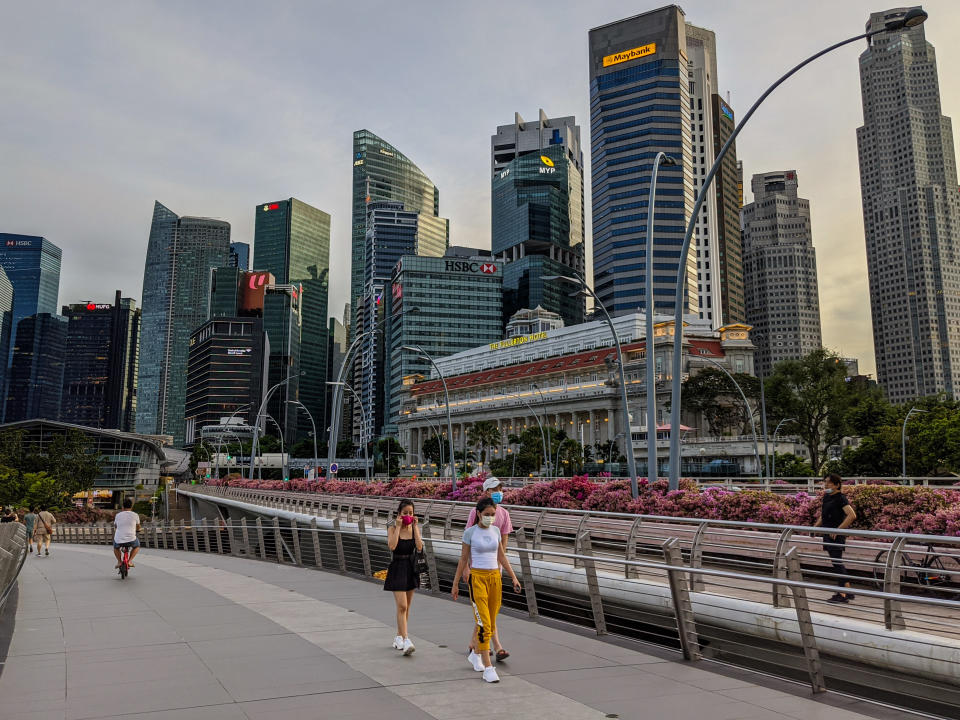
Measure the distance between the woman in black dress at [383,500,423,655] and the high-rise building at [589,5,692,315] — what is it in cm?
17011

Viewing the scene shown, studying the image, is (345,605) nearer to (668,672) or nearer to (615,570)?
(615,570)

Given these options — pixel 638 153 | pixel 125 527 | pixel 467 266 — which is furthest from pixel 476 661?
pixel 467 266

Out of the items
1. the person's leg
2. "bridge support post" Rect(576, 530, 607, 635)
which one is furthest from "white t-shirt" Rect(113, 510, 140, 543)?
"bridge support post" Rect(576, 530, 607, 635)

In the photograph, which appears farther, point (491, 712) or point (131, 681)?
point (131, 681)

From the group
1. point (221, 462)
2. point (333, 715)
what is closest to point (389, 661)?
point (333, 715)

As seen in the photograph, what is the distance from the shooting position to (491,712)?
672 cm

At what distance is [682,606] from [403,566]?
3.37m

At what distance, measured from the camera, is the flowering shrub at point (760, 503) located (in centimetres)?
1405

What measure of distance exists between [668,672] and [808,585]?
2.11 metres

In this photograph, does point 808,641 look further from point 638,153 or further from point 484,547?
point 638,153

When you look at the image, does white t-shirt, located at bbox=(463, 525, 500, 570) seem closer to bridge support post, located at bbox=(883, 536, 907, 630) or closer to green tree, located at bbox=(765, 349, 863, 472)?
bridge support post, located at bbox=(883, 536, 907, 630)

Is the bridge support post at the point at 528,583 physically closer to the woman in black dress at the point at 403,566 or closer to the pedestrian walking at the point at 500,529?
the pedestrian walking at the point at 500,529

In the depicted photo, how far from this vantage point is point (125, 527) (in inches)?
740

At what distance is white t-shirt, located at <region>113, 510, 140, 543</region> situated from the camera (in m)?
18.6
